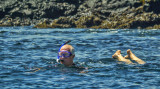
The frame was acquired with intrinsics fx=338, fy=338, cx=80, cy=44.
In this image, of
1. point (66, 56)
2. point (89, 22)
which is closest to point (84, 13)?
point (89, 22)

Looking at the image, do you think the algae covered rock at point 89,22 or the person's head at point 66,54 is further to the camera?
the algae covered rock at point 89,22

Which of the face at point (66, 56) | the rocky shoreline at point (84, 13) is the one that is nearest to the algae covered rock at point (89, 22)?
the rocky shoreline at point (84, 13)

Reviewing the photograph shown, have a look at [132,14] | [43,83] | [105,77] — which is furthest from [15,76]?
[132,14]

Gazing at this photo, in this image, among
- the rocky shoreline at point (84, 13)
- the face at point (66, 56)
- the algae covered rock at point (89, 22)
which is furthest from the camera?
the algae covered rock at point (89, 22)

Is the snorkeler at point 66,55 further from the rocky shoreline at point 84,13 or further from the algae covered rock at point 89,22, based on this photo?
the algae covered rock at point 89,22

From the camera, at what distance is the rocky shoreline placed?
4816 centimetres

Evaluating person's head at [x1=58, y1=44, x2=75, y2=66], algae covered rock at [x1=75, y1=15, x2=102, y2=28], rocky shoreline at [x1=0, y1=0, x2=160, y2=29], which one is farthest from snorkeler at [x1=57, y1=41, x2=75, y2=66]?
algae covered rock at [x1=75, y1=15, x2=102, y2=28]

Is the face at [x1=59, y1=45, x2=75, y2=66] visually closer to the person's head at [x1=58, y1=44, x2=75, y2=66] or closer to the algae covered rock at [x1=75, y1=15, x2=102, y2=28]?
the person's head at [x1=58, y1=44, x2=75, y2=66]

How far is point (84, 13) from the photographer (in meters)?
62.2

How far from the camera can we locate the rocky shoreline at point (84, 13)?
158 ft

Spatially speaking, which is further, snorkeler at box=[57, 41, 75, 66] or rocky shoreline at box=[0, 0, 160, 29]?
rocky shoreline at box=[0, 0, 160, 29]

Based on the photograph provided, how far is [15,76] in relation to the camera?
11.2m

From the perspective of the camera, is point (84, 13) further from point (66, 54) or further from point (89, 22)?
point (66, 54)

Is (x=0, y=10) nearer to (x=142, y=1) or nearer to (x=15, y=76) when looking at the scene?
(x=142, y=1)
